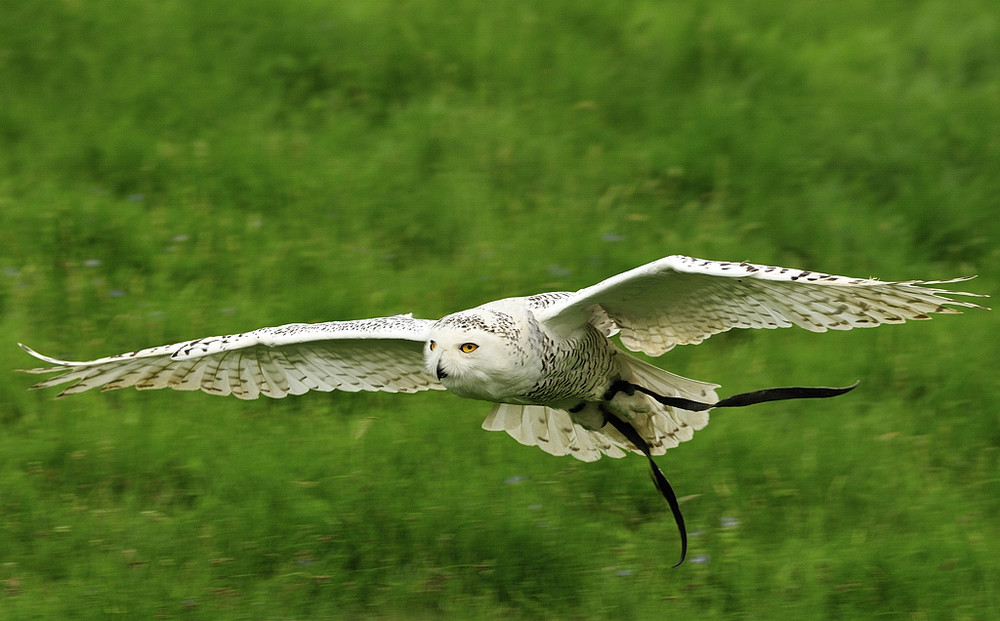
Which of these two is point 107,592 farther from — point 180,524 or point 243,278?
point 243,278

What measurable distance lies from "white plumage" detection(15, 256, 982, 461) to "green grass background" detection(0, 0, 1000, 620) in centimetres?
48

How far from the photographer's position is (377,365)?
5461mm

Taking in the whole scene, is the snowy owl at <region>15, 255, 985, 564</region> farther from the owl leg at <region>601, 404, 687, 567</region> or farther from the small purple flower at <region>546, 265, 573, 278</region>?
the small purple flower at <region>546, 265, 573, 278</region>

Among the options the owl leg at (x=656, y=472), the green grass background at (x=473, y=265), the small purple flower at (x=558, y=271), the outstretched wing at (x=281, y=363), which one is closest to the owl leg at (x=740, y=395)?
the owl leg at (x=656, y=472)

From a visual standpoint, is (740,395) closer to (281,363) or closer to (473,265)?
(281,363)

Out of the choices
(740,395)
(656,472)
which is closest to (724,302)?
(740,395)

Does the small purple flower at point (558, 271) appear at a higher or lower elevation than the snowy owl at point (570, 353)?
higher

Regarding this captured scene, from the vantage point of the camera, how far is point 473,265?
709 centimetres

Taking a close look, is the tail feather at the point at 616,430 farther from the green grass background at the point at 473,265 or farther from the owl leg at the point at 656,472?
the green grass background at the point at 473,265

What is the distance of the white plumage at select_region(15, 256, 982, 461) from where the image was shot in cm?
429

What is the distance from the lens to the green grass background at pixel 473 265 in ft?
17.5

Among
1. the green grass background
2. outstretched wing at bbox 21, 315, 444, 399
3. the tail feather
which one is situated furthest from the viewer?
the green grass background

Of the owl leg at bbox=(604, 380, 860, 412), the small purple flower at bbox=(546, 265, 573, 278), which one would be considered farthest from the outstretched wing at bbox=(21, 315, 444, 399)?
the small purple flower at bbox=(546, 265, 573, 278)

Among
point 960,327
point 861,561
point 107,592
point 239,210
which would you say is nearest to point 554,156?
point 239,210
